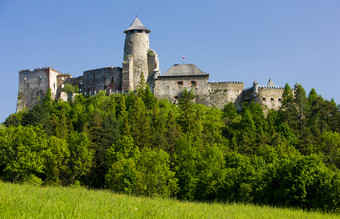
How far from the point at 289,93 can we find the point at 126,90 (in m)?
27.3

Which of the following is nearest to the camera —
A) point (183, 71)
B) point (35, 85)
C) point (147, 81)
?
point (147, 81)

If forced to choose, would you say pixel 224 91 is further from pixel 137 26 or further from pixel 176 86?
pixel 137 26

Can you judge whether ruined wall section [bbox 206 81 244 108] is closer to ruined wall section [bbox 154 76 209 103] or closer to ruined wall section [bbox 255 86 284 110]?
ruined wall section [bbox 154 76 209 103]

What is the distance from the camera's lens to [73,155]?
173ft

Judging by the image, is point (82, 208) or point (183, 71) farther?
point (183, 71)

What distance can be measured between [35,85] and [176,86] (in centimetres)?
2604

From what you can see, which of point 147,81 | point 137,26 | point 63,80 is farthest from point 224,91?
point 63,80

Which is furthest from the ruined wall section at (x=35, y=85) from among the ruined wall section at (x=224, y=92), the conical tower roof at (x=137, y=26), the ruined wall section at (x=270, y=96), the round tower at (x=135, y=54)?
the ruined wall section at (x=270, y=96)

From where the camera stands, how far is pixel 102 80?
7706cm

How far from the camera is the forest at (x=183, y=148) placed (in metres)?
41.5

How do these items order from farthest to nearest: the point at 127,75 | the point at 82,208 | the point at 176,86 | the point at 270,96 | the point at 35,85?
1. the point at 35,85
2. the point at 127,75
3. the point at 176,86
4. the point at 270,96
5. the point at 82,208

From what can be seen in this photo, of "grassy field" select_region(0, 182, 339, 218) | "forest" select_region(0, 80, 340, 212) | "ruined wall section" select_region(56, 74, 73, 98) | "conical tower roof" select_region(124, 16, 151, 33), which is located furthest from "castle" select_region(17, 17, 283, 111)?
"grassy field" select_region(0, 182, 339, 218)

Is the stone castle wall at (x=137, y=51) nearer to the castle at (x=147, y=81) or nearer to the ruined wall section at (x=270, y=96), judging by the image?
the castle at (x=147, y=81)

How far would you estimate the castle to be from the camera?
74438mm
